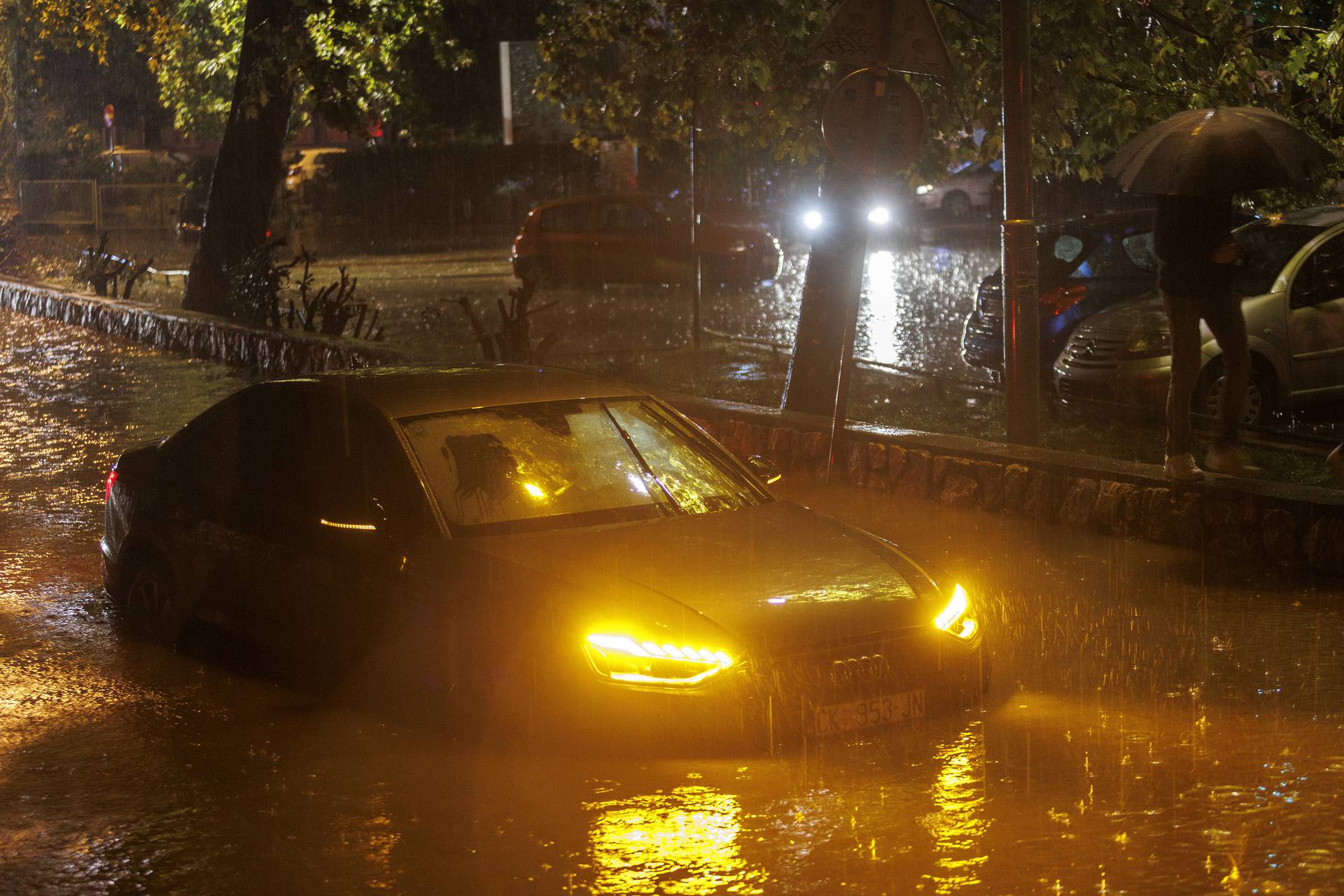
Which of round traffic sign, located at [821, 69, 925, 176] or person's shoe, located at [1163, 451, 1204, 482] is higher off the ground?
round traffic sign, located at [821, 69, 925, 176]

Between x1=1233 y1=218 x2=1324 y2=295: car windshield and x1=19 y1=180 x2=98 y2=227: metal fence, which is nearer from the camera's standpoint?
x1=1233 y1=218 x2=1324 y2=295: car windshield

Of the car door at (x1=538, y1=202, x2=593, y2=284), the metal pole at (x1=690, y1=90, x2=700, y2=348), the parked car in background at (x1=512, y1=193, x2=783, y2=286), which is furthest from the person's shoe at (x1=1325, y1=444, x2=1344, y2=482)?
the car door at (x1=538, y1=202, x2=593, y2=284)

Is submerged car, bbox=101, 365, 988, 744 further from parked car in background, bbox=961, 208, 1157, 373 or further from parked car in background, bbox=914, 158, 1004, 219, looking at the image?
parked car in background, bbox=914, 158, 1004, 219

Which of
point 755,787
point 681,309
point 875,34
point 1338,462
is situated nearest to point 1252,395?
point 1338,462

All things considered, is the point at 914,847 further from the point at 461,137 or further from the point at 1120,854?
the point at 461,137

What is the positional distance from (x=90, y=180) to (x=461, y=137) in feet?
36.6

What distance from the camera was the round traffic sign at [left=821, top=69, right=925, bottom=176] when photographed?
→ 29.2 ft

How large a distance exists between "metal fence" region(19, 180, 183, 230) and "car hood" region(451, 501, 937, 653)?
4241 centimetres

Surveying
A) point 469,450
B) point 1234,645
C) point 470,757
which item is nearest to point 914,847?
point 470,757

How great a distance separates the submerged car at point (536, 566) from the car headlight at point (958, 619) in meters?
0.01

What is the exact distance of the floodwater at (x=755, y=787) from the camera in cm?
Answer: 457

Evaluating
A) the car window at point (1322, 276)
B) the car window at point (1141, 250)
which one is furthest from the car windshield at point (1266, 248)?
the car window at point (1141, 250)

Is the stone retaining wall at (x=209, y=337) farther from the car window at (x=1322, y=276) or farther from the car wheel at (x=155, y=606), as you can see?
the car window at (x=1322, y=276)

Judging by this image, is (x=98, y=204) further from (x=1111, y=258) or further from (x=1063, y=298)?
(x=1111, y=258)
